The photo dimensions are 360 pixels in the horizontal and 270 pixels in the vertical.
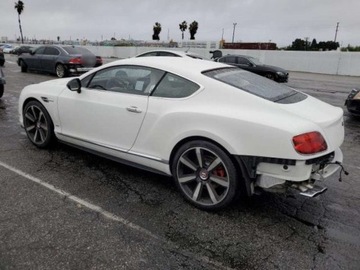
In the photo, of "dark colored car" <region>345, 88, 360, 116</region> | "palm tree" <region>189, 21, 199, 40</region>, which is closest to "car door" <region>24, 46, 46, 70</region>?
"dark colored car" <region>345, 88, 360, 116</region>

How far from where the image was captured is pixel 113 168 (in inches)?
173

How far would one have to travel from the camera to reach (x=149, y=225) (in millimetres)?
3055

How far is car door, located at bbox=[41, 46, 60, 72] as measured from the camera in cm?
1546

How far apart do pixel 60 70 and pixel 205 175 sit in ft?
44.7

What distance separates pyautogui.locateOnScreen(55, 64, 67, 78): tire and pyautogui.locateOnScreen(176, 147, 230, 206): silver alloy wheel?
1302 cm

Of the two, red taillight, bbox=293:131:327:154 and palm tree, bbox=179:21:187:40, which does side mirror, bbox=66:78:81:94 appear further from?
palm tree, bbox=179:21:187:40

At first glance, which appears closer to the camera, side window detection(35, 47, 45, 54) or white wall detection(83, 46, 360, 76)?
side window detection(35, 47, 45, 54)

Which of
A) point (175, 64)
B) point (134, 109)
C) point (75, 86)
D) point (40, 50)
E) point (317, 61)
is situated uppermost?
point (175, 64)

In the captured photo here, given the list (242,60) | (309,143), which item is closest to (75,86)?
(309,143)

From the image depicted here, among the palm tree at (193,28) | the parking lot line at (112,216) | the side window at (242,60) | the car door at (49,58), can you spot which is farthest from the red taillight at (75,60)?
→ the palm tree at (193,28)

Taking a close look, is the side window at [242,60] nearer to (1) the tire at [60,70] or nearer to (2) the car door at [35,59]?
(1) the tire at [60,70]

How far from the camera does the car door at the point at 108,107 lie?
3.71m

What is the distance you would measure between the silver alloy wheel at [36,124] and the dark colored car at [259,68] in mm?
12846

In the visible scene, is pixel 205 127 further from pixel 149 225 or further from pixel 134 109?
pixel 149 225
